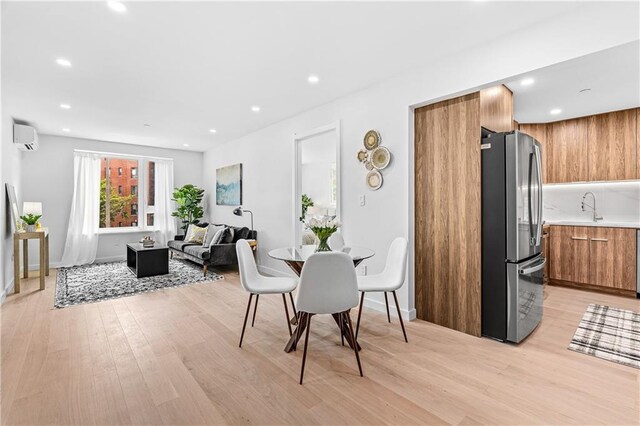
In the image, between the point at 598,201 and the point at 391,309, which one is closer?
the point at 391,309

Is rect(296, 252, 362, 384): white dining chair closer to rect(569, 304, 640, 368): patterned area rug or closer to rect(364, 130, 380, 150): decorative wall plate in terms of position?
rect(364, 130, 380, 150): decorative wall plate

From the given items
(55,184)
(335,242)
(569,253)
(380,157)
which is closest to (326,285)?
(335,242)

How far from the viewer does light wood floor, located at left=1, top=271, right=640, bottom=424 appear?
1.75m

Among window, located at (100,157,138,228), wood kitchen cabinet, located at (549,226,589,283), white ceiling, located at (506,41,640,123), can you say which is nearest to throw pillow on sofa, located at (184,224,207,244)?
window, located at (100,157,138,228)

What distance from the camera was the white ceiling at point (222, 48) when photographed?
216 cm

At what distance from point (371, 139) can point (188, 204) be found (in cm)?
515

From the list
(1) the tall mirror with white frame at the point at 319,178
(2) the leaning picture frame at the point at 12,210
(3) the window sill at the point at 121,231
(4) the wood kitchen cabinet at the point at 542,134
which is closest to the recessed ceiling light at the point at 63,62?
(2) the leaning picture frame at the point at 12,210

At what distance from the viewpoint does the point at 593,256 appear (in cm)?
406

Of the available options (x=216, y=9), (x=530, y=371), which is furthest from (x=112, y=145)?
(x=530, y=371)

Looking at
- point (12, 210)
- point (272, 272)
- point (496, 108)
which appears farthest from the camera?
point (272, 272)

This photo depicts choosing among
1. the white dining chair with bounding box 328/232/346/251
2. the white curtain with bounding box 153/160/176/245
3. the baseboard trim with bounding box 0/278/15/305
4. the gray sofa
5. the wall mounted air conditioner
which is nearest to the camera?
the white dining chair with bounding box 328/232/346/251

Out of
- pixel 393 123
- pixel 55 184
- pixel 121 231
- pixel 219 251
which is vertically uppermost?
pixel 393 123

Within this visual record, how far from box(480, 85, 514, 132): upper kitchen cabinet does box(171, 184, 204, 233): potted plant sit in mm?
6138

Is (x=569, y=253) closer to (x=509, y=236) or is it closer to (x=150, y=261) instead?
(x=509, y=236)
